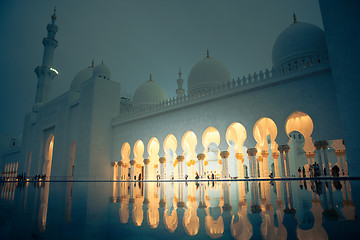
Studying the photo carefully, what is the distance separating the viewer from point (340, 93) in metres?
6.51

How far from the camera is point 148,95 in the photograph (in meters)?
17.4

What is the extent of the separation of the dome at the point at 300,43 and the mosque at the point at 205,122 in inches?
1.7

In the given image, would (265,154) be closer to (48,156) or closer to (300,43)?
(300,43)

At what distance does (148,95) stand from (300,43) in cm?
1048

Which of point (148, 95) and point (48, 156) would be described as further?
point (48, 156)

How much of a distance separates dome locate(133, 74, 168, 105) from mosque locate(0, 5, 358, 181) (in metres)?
0.08

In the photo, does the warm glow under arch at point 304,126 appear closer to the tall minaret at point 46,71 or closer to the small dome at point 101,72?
the small dome at point 101,72

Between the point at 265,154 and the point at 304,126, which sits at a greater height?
the point at 304,126

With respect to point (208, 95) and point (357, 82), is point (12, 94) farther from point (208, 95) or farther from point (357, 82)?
point (357, 82)

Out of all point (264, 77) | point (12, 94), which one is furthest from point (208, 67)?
point (12, 94)

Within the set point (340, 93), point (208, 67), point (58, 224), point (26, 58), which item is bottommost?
→ point (58, 224)

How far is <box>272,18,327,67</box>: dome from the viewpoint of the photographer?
34.6 feet

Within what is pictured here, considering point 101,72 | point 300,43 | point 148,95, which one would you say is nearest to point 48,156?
point 101,72

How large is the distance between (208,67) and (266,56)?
13.7m
